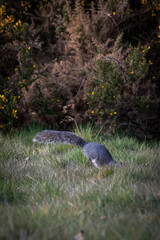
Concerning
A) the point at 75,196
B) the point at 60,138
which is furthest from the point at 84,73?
the point at 75,196

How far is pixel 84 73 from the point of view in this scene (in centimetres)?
649

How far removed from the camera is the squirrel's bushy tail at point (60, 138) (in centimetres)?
434

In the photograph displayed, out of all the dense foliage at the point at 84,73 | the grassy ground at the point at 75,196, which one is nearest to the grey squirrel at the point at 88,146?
the grassy ground at the point at 75,196

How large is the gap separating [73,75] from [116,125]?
1.75 metres

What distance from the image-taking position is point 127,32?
25.0 feet

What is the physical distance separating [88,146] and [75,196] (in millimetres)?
1588

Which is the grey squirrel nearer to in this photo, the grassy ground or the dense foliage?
the grassy ground

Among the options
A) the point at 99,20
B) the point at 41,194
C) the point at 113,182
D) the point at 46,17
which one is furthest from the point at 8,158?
the point at 46,17

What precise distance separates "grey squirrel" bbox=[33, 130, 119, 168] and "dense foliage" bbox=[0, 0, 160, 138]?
1.26 m

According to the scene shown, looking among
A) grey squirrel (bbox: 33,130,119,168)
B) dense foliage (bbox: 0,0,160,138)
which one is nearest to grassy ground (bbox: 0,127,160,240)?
grey squirrel (bbox: 33,130,119,168)

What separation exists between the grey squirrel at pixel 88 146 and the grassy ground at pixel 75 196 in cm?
14

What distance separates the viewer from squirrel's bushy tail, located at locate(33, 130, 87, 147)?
434 cm

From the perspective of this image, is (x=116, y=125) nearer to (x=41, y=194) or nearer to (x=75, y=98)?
(x=75, y=98)

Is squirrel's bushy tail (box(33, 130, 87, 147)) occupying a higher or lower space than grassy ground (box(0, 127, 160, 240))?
lower
